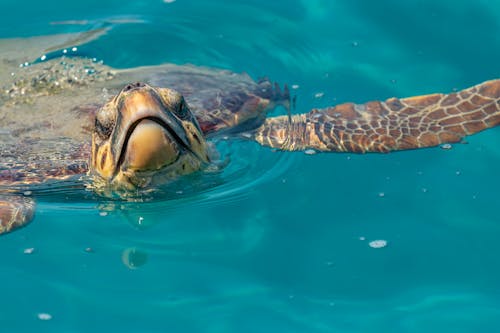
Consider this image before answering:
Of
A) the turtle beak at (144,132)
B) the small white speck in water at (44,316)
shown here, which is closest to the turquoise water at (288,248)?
the small white speck in water at (44,316)

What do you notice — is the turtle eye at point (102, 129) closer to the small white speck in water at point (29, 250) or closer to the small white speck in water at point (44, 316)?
the small white speck in water at point (29, 250)

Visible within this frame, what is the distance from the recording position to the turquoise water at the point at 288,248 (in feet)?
13.0

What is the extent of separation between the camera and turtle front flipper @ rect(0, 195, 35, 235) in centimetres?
451

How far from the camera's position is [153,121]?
424 cm

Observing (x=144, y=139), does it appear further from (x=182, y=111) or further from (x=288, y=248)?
(x=288, y=248)

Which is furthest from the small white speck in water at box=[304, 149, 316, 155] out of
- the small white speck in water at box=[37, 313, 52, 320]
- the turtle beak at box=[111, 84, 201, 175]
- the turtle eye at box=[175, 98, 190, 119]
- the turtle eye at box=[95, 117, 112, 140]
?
the small white speck in water at box=[37, 313, 52, 320]

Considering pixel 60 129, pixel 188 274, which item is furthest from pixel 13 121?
pixel 188 274

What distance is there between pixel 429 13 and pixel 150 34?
8.70 feet

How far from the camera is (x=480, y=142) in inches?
210

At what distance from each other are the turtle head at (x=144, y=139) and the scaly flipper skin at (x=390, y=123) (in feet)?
3.20

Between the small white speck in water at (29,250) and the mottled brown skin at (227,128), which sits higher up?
the mottled brown skin at (227,128)

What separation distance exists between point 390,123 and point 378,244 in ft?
5.13

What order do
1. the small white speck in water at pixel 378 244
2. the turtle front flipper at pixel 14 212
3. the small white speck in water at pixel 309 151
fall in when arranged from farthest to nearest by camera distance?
the small white speck in water at pixel 309 151
the turtle front flipper at pixel 14 212
the small white speck in water at pixel 378 244

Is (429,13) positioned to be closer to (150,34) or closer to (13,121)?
(150,34)
